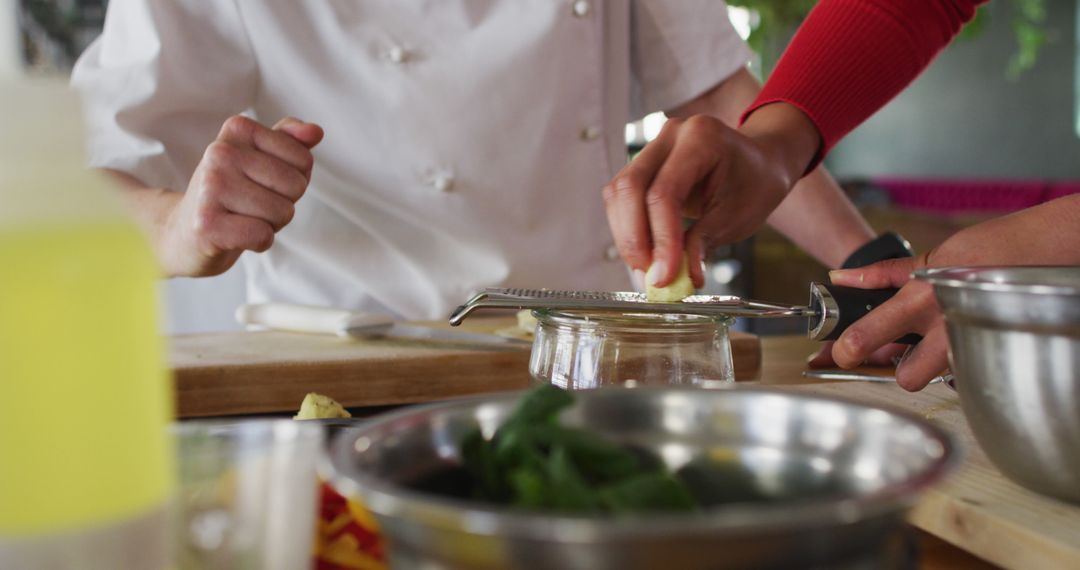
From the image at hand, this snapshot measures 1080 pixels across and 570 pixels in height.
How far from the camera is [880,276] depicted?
0.83 meters

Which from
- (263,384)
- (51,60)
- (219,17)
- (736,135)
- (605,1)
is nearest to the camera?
(736,135)

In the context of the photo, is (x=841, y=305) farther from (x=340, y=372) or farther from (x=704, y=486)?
(x=340, y=372)

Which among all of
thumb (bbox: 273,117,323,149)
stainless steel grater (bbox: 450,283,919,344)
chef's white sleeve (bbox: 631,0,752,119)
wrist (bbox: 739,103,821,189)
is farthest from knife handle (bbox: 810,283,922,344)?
chef's white sleeve (bbox: 631,0,752,119)

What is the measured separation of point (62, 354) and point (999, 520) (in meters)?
0.50

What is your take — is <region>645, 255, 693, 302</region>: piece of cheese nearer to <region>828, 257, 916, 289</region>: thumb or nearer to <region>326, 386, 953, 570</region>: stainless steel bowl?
<region>828, 257, 916, 289</region>: thumb

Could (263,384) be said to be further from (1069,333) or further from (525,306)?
(1069,333)

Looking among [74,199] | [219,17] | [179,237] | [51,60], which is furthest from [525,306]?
[51,60]

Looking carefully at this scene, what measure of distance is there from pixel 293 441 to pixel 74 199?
118mm

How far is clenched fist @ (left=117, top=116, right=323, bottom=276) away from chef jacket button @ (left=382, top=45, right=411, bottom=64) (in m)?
0.34

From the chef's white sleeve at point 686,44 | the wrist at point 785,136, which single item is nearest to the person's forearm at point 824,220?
the chef's white sleeve at point 686,44

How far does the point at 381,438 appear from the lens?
395 millimetres

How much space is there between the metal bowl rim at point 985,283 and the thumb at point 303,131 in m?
0.71

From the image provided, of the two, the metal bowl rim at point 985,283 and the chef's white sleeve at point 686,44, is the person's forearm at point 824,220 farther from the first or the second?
the metal bowl rim at point 985,283

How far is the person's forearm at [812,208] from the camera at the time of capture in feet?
5.46
